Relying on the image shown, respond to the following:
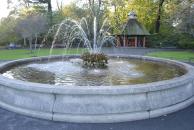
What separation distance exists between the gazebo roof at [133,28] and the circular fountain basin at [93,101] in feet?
88.4

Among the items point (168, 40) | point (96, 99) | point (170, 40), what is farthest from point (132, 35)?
point (96, 99)

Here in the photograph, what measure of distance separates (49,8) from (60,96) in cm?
3740

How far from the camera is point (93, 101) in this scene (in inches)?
261

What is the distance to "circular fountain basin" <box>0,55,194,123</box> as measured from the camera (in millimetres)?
6617

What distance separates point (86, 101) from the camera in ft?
21.7

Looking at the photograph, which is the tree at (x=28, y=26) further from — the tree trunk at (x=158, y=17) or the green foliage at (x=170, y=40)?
the tree trunk at (x=158, y=17)

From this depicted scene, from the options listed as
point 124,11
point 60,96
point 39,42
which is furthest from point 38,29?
point 60,96

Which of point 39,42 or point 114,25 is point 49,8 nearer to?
point 39,42

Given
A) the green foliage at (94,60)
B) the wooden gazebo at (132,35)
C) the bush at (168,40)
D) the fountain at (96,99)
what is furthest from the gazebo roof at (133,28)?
the fountain at (96,99)

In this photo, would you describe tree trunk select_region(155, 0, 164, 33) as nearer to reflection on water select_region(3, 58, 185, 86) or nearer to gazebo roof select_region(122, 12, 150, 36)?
gazebo roof select_region(122, 12, 150, 36)

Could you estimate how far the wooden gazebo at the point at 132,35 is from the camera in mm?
33906

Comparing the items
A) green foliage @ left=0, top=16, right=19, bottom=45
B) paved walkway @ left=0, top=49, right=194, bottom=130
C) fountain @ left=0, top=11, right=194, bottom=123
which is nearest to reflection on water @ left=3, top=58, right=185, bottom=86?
fountain @ left=0, top=11, right=194, bottom=123

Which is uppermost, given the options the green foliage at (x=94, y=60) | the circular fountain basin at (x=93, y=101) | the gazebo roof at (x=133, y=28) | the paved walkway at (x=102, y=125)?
the gazebo roof at (x=133, y=28)

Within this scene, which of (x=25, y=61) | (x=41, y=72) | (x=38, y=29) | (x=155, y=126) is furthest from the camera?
(x=38, y=29)
